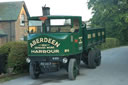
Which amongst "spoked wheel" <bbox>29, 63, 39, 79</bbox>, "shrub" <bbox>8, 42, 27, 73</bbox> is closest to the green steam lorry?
"spoked wheel" <bbox>29, 63, 39, 79</bbox>

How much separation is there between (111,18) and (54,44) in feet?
89.5

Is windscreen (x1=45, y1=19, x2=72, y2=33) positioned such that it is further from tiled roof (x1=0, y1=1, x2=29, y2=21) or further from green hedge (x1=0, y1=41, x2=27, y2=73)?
tiled roof (x1=0, y1=1, x2=29, y2=21)

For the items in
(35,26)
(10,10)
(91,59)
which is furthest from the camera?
(10,10)

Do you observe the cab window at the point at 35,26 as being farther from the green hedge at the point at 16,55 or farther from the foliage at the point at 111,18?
the foliage at the point at 111,18

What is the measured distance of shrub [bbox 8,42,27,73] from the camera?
11211 millimetres

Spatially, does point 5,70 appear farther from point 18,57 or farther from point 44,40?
point 44,40

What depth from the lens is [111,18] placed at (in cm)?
3569

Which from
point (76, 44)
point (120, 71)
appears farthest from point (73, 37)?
point (120, 71)

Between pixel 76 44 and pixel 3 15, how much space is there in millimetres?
21650

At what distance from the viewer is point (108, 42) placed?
3225 cm

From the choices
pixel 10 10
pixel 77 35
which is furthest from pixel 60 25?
pixel 10 10

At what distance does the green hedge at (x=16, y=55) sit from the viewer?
11.2m

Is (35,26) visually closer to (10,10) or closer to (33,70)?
(33,70)

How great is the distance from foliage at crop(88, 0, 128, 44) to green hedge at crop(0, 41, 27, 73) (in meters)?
20.2
